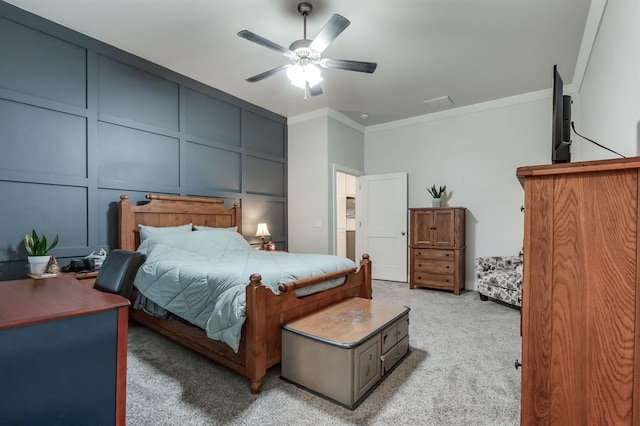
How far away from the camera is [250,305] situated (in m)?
1.94

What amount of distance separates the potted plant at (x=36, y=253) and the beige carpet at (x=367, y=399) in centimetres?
95

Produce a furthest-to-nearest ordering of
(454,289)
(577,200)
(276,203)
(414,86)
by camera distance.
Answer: (276,203) < (454,289) < (414,86) < (577,200)

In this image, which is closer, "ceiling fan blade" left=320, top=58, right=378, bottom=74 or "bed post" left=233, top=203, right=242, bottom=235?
"ceiling fan blade" left=320, top=58, right=378, bottom=74

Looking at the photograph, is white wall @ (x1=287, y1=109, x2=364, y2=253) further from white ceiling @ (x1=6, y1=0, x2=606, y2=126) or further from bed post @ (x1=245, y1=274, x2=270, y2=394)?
bed post @ (x1=245, y1=274, x2=270, y2=394)

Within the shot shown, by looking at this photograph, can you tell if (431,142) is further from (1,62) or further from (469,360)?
(1,62)

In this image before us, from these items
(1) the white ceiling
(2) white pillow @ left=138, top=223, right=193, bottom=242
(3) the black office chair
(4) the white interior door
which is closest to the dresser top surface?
(3) the black office chair

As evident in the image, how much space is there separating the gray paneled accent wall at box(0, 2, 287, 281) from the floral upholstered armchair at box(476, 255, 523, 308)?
357 cm

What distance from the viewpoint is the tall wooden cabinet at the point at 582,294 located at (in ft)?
2.90

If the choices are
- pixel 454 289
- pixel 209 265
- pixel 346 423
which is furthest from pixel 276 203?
pixel 346 423

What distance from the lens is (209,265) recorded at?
2.61 m

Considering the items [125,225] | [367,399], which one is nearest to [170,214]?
[125,225]

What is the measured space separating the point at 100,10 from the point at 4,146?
138cm

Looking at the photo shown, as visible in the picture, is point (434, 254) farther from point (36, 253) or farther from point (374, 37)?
point (36, 253)

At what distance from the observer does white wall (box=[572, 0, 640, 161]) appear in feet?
5.96
